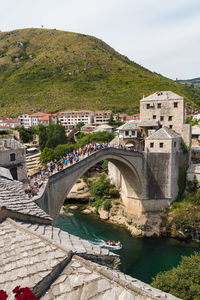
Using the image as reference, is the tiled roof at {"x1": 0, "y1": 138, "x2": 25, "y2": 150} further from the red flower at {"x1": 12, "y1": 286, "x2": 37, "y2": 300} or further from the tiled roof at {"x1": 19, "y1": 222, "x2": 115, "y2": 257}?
the red flower at {"x1": 12, "y1": 286, "x2": 37, "y2": 300}

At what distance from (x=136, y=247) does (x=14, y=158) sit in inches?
691

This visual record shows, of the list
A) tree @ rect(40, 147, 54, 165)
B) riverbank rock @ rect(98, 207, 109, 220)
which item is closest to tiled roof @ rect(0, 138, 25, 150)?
riverbank rock @ rect(98, 207, 109, 220)

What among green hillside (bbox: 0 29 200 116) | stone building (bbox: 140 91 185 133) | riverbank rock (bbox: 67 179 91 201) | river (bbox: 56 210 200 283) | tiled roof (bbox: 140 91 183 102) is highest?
green hillside (bbox: 0 29 200 116)

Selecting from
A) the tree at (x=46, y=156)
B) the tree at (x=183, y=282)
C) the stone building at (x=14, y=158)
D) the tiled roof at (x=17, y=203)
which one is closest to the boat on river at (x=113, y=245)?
the tree at (x=183, y=282)

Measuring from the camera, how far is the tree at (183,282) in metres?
16.3

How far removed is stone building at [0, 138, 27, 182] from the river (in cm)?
1115

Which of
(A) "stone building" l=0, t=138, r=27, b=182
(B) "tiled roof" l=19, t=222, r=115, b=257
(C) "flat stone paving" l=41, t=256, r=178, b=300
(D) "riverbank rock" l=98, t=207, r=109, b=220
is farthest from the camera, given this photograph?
(D) "riverbank rock" l=98, t=207, r=109, b=220

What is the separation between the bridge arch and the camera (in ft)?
61.7

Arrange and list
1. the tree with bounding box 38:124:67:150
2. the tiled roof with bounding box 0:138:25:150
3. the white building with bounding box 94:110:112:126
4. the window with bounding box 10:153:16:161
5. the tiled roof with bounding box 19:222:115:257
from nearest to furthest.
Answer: the tiled roof with bounding box 19:222:115:257 → the tiled roof with bounding box 0:138:25:150 → the window with bounding box 10:153:16:161 → the tree with bounding box 38:124:67:150 → the white building with bounding box 94:110:112:126

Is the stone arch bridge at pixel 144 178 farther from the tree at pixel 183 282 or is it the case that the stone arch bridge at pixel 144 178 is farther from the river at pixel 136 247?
the tree at pixel 183 282

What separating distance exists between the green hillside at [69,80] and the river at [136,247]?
61033 mm

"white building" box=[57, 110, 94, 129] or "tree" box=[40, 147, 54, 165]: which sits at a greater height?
"white building" box=[57, 110, 94, 129]

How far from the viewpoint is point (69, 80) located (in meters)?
110

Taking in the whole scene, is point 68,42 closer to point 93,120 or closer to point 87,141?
point 93,120
